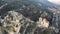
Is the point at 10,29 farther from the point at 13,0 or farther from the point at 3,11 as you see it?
the point at 13,0

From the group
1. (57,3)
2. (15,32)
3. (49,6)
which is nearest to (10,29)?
(15,32)

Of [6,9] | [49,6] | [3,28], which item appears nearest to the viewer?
[3,28]

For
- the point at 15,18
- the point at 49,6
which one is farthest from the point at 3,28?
the point at 49,6

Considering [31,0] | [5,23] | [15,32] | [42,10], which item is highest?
[31,0]

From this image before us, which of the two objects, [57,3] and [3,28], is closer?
[3,28]

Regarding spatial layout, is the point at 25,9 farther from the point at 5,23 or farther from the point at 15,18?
the point at 5,23

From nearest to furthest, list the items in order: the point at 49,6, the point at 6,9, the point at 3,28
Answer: the point at 3,28
the point at 6,9
the point at 49,6

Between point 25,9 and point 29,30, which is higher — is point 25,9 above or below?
above

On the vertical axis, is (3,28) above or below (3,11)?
below

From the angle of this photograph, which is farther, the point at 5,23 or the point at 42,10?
the point at 42,10
